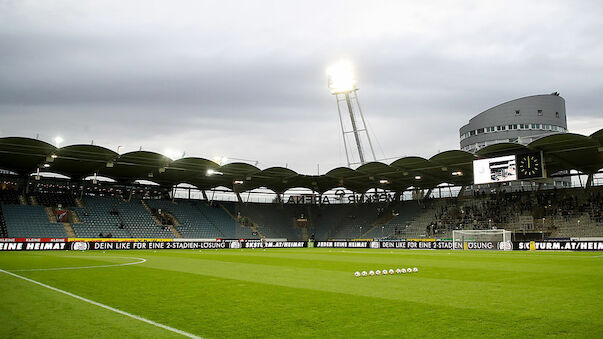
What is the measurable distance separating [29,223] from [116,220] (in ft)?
32.3

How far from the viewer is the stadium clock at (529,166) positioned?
41.0m

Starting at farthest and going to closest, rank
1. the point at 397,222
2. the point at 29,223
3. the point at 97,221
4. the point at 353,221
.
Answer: the point at 353,221 < the point at 397,222 < the point at 97,221 < the point at 29,223

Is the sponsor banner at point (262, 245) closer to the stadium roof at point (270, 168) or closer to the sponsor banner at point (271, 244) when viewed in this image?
the sponsor banner at point (271, 244)

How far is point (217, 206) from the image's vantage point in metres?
70.2

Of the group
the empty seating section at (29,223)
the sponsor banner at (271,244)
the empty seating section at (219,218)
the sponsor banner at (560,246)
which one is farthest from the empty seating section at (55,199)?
the sponsor banner at (560,246)

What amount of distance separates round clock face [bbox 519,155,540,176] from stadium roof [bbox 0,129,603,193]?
1.17m

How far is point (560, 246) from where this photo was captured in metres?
39.7

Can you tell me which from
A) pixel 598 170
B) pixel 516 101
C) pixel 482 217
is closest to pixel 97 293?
pixel 482 217

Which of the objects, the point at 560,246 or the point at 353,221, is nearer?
the point at 560,246

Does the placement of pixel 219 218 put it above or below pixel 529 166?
below

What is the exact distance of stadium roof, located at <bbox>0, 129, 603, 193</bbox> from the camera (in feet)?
140

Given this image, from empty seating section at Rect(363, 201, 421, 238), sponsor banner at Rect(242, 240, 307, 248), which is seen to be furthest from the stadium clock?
sponsor banner at Rect(242, 240, 307, 248)

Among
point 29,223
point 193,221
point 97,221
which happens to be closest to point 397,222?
point 193,221

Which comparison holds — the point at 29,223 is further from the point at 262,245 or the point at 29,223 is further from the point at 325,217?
the point at 325,217
